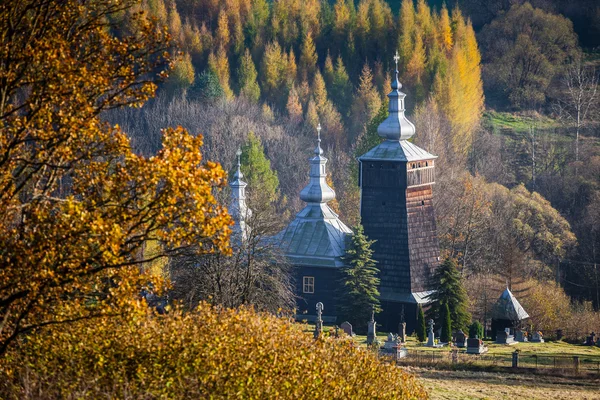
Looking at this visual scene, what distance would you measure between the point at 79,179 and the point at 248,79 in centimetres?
7347

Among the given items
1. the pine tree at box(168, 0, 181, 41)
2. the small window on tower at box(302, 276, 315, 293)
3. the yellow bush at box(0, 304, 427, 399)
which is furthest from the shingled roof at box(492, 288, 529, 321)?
the pine tree at box(168, 0, 181, 41)

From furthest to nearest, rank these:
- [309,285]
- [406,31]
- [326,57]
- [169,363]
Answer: [326,57] < [406,31] < [309,285] < [169,363]

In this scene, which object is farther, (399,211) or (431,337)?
(399,211)

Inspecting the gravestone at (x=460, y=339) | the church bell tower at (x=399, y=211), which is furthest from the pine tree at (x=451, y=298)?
the church bell tower at (x=399, y=211)

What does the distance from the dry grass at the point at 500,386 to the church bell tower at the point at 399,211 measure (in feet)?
45.1

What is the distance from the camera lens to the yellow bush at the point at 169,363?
20.1 m

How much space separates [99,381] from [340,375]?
4.06 metres

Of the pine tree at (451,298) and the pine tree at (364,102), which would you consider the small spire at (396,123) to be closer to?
the pine tree at (451,298)

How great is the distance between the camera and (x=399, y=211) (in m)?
56.1

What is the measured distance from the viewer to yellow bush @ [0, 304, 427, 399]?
2009 cm

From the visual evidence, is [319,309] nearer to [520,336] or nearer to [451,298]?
[451,298]

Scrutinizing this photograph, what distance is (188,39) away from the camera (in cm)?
9750

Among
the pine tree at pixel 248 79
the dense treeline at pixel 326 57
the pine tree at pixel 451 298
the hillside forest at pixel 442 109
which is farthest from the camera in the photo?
the pine tree at pixel 248 79

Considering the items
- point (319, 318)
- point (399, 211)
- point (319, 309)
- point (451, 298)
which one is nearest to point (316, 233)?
point (399, 211)
